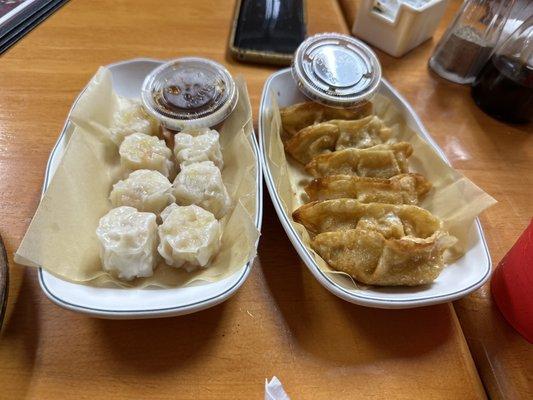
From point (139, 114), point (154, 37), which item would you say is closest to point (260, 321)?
point (139, 114)

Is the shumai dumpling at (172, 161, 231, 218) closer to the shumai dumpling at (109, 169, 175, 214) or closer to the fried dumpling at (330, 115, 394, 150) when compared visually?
the shumai dumpling at (109, 169, 175, 214)

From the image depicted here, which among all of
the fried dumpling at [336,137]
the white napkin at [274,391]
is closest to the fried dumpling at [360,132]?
the fried dumpling at [336,137]

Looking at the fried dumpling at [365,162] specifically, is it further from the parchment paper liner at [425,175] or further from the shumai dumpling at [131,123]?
the shumai dumpling at [131,123]

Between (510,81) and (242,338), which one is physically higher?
(510,81)

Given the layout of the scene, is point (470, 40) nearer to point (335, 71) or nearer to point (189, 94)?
point (335, 71)

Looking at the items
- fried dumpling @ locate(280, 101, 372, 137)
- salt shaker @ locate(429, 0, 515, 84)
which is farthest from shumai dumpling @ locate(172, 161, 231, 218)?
salt shaker @ locate(429, 0, 515, 84)

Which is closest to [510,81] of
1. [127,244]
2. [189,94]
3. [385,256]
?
[385,256]

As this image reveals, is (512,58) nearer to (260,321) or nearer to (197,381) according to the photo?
(260,321)
